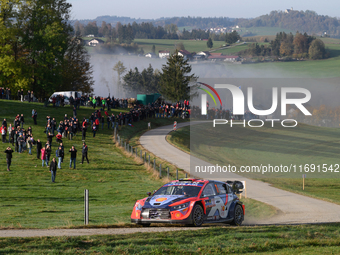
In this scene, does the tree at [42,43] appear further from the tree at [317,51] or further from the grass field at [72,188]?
the tree at [317,51]

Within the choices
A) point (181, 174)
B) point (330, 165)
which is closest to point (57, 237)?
point (181, 174)

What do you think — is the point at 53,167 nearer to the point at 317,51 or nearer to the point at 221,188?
the point at 221,188

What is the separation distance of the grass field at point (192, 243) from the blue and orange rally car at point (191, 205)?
3.72 feet

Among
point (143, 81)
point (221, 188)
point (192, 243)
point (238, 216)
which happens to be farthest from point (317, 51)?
point (192, 243)

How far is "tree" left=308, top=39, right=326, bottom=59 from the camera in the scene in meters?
194

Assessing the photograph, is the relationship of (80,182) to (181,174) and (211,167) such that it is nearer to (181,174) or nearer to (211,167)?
(181,174)

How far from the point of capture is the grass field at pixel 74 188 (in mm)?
16016

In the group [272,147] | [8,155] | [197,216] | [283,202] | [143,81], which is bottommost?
[272,147]

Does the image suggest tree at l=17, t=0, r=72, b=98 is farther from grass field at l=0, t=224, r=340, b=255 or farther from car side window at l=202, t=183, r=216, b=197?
grass field at l=0, t=224, r=340, b=255

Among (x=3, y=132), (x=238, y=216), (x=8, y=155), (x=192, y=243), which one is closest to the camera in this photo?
(x=192, y=243)

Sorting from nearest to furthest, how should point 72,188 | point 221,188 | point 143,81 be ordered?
point 221,188
point 72,188
point 143,81

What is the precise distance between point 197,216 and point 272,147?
45.4m

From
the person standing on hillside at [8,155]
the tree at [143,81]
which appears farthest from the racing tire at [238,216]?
the tree at [143,81]

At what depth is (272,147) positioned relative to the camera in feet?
185
